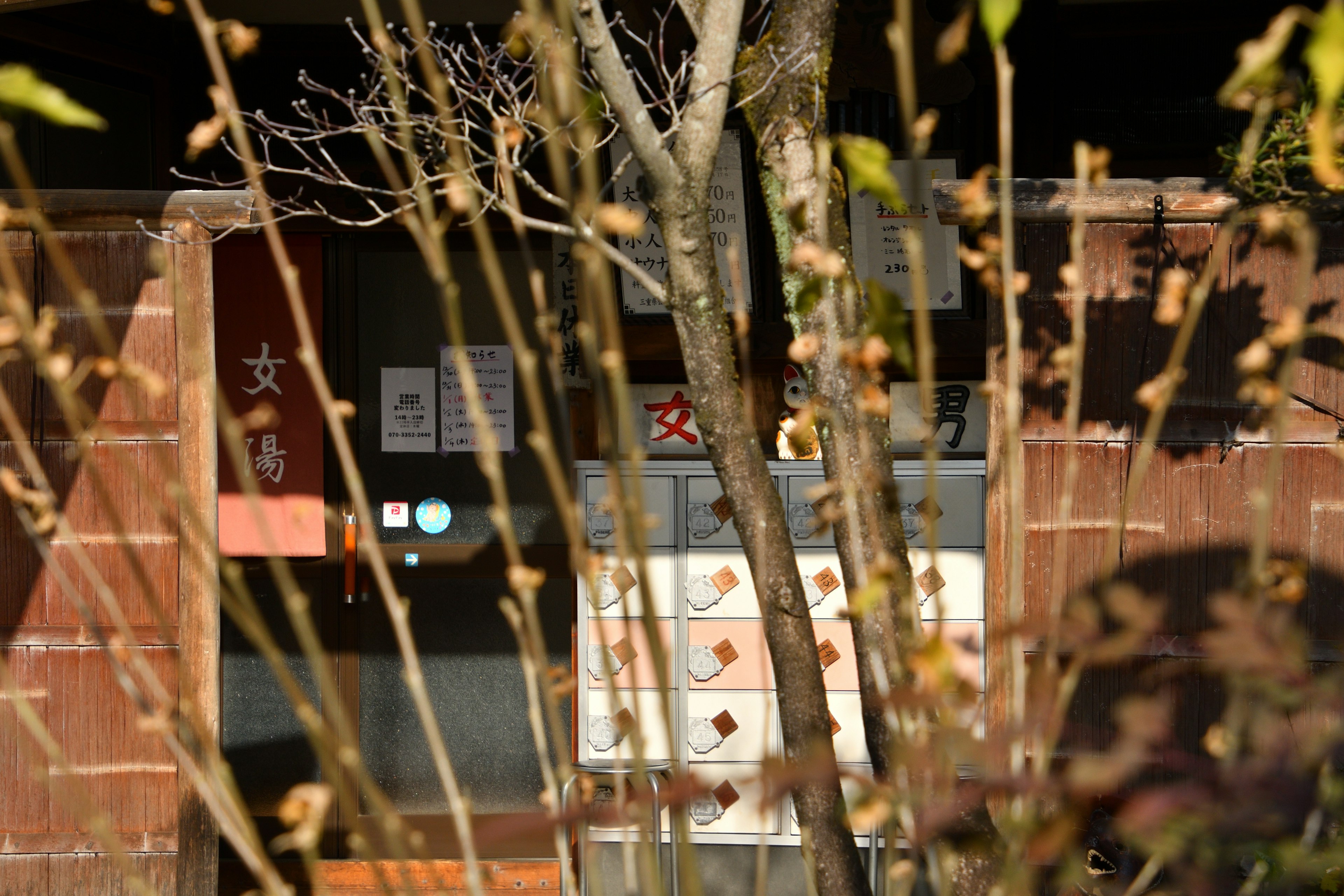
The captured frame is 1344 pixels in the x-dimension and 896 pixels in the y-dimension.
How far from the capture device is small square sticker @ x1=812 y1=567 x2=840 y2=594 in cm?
480

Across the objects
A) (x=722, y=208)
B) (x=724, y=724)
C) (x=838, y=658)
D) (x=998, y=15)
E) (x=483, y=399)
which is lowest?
(x=724, y=724)

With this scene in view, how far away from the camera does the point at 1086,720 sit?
11.2 feet

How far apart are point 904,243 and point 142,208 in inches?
126

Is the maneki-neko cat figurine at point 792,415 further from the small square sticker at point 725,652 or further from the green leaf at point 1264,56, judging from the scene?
the green leaf at point 1264,56

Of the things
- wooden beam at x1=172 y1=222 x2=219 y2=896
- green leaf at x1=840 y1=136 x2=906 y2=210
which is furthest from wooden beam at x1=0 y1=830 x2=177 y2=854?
green leaf at x1=840 y1=136 x2=906 y2=210

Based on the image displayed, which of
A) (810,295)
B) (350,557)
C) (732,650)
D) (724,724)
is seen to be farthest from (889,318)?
(350,557)

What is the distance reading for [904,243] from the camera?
15.8ft

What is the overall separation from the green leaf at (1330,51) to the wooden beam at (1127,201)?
2646 mm

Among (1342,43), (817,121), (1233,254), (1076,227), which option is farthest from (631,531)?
(1233,254)

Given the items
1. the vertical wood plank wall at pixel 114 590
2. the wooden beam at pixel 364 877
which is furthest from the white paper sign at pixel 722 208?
the wooden beam at pixel 364 877

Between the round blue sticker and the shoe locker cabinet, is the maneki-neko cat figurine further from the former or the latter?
the round blue sticker

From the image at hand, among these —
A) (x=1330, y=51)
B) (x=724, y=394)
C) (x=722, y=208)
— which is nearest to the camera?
(x=1330, y=51)

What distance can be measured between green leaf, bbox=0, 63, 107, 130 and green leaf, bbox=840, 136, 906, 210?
2.10 ft

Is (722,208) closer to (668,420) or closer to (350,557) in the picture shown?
(668,420)
